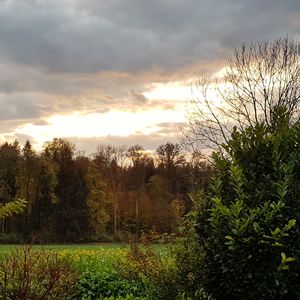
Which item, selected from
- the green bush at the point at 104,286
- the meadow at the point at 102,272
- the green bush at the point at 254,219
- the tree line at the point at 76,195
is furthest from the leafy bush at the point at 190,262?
the tree line at the point at 76,195

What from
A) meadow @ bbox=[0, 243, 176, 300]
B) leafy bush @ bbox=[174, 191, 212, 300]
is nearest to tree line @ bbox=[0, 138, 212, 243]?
meadow @ bbox=[0, 243, 176, 300]

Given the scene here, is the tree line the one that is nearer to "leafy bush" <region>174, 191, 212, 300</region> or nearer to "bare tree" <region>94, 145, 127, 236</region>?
"bare tree" <region>94, 145, 127, 236</region>

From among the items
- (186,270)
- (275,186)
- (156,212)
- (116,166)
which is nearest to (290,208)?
(275,186)

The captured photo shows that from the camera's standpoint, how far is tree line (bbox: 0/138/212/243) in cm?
5347

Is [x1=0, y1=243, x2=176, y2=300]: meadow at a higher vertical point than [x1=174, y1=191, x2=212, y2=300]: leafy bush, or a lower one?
lower

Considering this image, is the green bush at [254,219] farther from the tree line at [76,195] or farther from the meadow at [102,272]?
the tree line at [76,195]

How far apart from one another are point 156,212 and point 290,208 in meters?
49.2

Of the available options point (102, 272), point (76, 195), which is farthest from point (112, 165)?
point (102, 272)

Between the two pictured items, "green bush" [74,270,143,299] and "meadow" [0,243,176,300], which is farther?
"green bush" [74,270,143,299]

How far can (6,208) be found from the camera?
4926mm

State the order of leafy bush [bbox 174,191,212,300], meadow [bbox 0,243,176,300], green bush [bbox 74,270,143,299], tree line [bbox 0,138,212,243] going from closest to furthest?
leafy bush [bbox 174,191,212,300]
meadow [bbox 0,243,176,300]
green bush [bbox 74,270,143,299]
tree line [bbox 0,138,212,243]

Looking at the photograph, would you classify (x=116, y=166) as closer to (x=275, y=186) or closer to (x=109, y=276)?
(x=109, y=276)

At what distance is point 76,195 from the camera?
55562 millimetres

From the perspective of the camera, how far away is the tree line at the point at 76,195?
175ft
